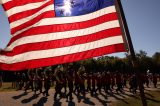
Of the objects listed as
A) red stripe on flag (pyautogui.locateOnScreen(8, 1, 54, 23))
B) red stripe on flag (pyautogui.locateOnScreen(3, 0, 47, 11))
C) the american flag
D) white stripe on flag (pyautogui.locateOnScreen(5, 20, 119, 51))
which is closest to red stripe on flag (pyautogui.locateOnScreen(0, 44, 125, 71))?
the american flag

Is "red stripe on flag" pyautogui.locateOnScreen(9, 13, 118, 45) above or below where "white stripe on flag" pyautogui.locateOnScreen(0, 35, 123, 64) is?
above

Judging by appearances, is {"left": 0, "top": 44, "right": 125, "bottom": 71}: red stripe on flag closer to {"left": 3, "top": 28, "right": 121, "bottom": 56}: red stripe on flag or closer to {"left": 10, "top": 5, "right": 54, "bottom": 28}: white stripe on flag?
{"left": 3, "top": 28, "right": 121, "bottom": 56}: red stripe on flag

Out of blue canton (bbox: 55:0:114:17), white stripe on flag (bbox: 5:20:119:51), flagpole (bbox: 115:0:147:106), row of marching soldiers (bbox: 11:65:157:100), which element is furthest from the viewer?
row of marching soldiers (bbox: 11:65:157:100)

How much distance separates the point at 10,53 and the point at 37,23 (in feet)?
2.76

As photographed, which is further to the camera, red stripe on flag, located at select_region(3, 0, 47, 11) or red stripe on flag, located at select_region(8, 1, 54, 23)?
red stripe on flag, located at select_region(3, 0, 47, 11)

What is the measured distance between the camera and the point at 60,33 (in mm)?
6734

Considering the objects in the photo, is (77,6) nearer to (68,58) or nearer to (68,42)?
(68,42)

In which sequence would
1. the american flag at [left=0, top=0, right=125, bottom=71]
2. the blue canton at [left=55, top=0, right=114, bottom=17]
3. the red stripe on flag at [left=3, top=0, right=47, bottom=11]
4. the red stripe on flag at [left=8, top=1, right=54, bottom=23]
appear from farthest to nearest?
the red stripe on flag at [left=3, top=0, right=47, bottom=11]
the red stripe on flag at [left=8, top=1, right=54, bottom=23]
the blue canton at [left=55, top=0, right=114, bottom=17]
the american flag at [left=0, top=0, right=125, bottom=71]

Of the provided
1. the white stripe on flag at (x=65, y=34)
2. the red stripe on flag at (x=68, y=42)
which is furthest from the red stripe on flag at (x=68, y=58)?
the white stripe on flag at (x=65, y=34)

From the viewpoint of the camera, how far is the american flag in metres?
6.44

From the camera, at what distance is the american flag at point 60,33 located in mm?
6445

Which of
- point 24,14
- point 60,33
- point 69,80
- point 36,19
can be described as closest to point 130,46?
point 60,33

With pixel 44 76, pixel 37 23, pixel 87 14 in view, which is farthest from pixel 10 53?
pixel 44 76

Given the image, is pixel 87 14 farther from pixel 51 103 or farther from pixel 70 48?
pixel 51 103
